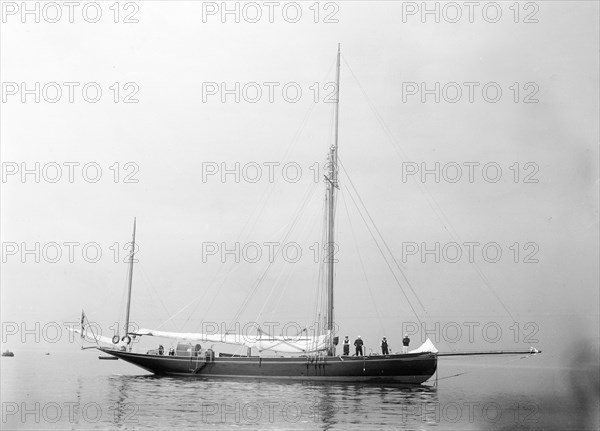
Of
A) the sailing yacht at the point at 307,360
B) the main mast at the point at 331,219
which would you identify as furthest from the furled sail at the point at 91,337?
the main mast at the point at 331,219

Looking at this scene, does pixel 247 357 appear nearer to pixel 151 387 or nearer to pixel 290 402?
pixel 151 387

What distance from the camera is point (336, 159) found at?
57.1 m

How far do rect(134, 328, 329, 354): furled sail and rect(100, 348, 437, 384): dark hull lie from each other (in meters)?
1.28

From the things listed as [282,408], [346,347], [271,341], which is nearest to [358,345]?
[346,347]

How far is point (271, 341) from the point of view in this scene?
182 ft

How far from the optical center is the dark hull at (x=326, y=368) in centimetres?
4991

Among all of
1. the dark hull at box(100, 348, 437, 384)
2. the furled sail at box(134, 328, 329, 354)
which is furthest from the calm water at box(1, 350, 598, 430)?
the furled sail at box(134, 328, 329, 354)

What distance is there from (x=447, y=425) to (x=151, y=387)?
25.7 meters

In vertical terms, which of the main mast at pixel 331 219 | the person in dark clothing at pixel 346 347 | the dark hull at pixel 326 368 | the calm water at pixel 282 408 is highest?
the main mast at pixel 331 219

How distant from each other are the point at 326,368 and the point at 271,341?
574 cm

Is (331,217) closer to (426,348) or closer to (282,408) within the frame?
(426,348)

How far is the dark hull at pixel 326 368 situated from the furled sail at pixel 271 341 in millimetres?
1281

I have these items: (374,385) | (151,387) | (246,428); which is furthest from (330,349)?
(246,428)

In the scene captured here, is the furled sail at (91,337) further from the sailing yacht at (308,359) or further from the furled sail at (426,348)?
the furled sail at (426,348)
